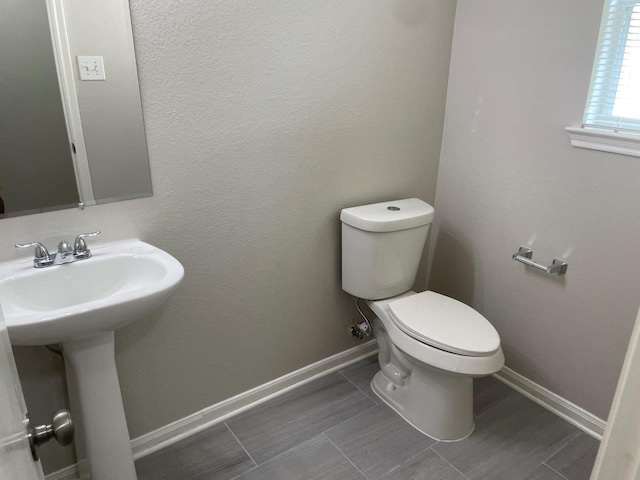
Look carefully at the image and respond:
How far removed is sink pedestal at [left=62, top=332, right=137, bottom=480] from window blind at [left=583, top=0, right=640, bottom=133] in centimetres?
183

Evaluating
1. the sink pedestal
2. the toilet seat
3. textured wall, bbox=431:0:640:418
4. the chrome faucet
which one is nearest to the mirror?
the chrome faucet

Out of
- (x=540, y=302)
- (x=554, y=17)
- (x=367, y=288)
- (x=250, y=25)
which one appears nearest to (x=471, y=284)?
(x=540, y=302)

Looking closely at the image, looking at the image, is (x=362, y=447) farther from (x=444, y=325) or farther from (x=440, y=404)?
(x=444, y=325)

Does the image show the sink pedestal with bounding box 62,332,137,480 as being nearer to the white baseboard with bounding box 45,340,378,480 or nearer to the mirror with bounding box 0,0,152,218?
the white baseboard with bounding box 45,340,378,480

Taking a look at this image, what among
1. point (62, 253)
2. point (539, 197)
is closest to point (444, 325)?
point (539, 197)

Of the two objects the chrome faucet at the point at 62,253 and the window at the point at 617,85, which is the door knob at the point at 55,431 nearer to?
the chrome faucet at the point at 62,253

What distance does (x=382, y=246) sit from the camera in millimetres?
1970

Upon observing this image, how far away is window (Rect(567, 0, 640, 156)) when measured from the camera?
1631 millimetres

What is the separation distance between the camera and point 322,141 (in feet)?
6.28

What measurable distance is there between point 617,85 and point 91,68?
5.75 feet

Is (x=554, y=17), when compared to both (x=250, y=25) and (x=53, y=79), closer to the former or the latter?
(x=250, y=25)

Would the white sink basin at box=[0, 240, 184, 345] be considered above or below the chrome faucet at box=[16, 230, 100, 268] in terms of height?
below

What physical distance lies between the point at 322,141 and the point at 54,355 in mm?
1212

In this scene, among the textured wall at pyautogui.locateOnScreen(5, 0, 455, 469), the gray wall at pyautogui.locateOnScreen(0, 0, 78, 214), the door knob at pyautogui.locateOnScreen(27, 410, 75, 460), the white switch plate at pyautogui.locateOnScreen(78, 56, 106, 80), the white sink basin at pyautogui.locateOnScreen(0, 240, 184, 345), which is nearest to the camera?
the door knob at pyautogui.locateOnScreen(27, 410, 75, 460)
